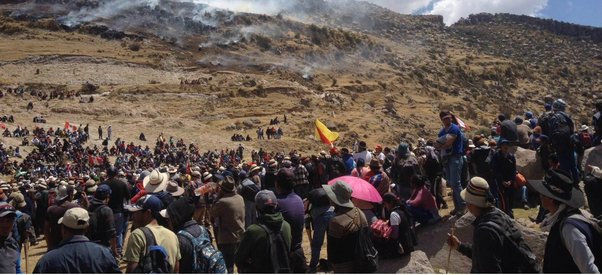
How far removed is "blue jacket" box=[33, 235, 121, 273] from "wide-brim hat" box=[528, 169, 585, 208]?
326 centimetres

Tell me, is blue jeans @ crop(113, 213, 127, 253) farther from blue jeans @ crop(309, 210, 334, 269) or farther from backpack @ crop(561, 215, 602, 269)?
backpack @ crop(561, 215, 602, 269)

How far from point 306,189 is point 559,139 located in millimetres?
4416

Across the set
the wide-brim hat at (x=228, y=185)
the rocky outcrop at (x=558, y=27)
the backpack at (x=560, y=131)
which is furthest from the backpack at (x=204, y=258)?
the rocky outcrop at (x=558, y=27)

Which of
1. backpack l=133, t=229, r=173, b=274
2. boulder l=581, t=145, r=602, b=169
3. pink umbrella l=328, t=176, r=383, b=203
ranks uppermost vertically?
boulder l=581, t=145, r=602, b=169

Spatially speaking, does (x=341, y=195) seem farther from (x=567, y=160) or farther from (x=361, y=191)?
(x=567, y=160)

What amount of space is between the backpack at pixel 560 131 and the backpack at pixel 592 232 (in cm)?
468


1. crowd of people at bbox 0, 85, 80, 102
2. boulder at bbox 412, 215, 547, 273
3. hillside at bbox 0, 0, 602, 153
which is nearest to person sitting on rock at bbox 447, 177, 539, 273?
boulder at bbox 412, 215, 547, 273

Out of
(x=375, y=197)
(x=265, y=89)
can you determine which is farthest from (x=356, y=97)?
(x=375, y=197)

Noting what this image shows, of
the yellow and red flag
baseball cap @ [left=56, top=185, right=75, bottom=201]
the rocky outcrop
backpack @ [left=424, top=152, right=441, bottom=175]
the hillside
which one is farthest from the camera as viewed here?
the rocky outcrop

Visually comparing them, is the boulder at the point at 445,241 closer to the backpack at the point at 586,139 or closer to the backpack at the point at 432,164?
the backpack at the point at 432,164

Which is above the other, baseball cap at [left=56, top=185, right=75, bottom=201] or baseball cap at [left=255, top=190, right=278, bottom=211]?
baseball cap at [left=255, top=190, right=278, bottom=211]

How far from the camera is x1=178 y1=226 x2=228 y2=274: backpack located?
4.41m

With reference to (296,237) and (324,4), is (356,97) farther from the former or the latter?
(324,4)

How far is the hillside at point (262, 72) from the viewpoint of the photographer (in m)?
44.8
